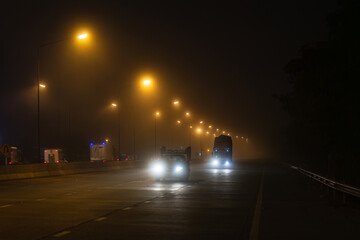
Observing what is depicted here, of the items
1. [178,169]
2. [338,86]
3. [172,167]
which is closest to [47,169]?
[172,167]

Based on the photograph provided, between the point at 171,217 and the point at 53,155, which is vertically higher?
the point at 53,155

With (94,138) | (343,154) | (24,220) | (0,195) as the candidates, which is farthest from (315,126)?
(94,138)

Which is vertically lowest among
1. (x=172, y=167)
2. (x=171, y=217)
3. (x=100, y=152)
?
(x=171, y=217)

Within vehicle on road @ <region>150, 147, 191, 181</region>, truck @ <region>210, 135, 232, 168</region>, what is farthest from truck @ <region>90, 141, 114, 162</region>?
vehicle on road @ <region>150, 147, 191, 181</region>

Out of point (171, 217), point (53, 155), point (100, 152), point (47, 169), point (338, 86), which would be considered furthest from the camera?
point (100, 152)

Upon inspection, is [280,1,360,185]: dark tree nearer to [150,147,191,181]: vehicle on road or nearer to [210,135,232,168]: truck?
[150,147,191,181]: vehicle on road

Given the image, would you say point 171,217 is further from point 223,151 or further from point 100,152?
point 223,151

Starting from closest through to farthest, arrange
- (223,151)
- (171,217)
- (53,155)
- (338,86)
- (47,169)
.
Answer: (171,217) < (338,86) < (47,169) < (53,155) < (223,151)

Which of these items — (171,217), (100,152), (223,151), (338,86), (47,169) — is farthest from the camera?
(223,151)

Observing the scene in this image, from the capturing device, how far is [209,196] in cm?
2306

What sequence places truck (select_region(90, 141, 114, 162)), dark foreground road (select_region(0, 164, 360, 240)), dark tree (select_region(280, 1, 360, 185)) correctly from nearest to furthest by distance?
dark foreground road (select_region(0, 164, 360, 240)) < dark tree (select_region(280, 1, 360, 185)) < truck (select_region(90, 141, 114, 162))

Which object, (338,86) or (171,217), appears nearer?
(171,217)

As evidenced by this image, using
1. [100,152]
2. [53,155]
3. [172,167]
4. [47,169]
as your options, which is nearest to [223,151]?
[100,152]

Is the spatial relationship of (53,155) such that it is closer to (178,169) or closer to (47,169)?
(47,169)
